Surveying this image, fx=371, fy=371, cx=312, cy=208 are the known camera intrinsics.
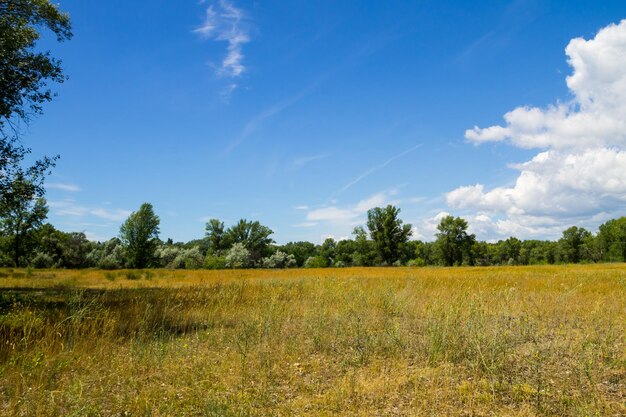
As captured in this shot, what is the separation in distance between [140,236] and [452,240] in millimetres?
73349

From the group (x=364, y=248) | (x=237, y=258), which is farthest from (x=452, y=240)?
(x=237, y=258)

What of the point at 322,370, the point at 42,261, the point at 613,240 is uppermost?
the point at 613,240

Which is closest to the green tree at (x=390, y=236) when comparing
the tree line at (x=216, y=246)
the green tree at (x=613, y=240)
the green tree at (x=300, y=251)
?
the tree line at (x=216, y=246)

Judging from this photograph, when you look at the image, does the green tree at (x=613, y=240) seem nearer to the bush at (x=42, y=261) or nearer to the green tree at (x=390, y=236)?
the green tree at (x=390, y=236)

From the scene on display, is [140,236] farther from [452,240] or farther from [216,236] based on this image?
[452,240]

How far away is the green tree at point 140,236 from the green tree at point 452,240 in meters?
68.4

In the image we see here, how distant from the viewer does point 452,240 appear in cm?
9612

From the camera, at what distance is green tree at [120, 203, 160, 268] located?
64.4 metres

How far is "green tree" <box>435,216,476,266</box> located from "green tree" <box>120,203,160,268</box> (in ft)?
224

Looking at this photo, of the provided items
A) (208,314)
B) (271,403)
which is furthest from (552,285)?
(271,403)

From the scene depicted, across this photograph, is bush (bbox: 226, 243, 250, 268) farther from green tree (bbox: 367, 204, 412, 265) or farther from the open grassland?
the open grassland

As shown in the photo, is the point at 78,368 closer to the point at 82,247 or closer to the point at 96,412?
the point at 96,412

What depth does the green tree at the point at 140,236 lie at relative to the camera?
64.4 m

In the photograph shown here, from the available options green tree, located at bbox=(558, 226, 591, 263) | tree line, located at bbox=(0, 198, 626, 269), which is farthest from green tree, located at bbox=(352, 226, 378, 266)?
green tree, located at bbox=(558, 226, 591, 263)
